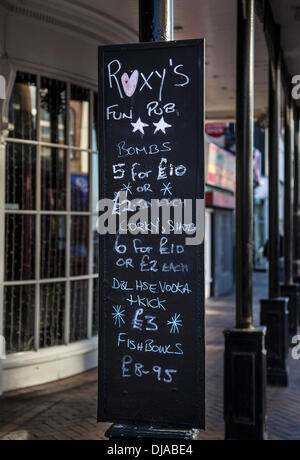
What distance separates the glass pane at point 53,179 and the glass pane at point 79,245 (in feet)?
1.04

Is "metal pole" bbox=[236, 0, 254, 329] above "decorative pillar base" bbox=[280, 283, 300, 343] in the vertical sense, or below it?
above

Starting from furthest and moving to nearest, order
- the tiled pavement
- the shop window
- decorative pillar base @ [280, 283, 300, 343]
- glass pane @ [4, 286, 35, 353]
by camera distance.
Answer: decorative pillar base @ [280, 283, 300, 343] → the shop window → glass pane @ [4, 286, 35, 353] → the tiled pavement

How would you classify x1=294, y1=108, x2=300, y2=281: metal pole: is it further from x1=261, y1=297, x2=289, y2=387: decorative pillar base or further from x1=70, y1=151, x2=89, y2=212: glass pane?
x1=70, y1=151, x2=89, y2=212: glass pane

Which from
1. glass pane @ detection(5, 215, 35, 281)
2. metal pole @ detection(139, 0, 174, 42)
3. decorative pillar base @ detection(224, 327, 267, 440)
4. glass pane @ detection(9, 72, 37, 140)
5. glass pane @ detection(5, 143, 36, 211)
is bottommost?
decorative pillar base @ detection(224, 327, 267, 440)

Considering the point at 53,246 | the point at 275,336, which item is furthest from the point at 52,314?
the point at 275,336

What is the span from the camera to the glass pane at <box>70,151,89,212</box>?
22.7 feet

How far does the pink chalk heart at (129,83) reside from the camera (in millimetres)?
2482

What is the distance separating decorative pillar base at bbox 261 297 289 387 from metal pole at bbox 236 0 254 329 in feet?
7.22

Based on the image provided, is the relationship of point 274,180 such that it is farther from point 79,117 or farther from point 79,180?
point 79,117

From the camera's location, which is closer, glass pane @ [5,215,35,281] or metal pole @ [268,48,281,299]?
glass pane @ [5,215,35,281]

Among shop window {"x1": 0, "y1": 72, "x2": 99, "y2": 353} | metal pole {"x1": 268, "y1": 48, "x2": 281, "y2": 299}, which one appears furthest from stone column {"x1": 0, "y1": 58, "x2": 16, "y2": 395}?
metal pole {"x1": 268, "y1": 48, "x2": 281, "y2": 299}

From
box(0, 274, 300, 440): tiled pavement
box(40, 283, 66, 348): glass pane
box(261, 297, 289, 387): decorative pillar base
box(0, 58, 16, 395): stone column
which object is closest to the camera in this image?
box(0, 274, 300, 440): tiled pavement

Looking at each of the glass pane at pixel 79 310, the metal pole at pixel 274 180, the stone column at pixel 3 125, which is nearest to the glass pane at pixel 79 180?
the glass pane at pixel 79 310
